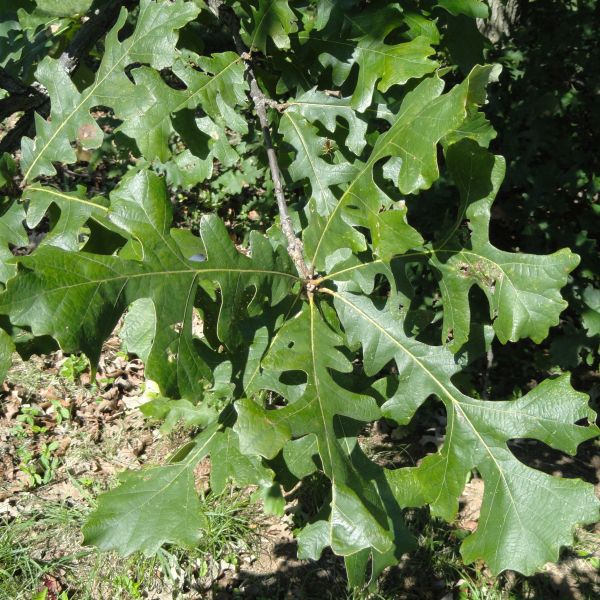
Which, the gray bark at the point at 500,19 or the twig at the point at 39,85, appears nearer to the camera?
the twig at the point at 39,85

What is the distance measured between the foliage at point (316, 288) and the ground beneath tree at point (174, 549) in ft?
6.04

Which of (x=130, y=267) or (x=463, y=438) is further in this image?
(x=463, y=438)

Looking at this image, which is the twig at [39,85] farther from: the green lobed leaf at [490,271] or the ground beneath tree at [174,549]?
the ground beneath tree at [174,549]

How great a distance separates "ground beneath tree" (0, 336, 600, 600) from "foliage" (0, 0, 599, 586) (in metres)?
1.84

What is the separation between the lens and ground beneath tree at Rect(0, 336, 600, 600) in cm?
331

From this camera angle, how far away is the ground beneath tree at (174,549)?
3.31 m

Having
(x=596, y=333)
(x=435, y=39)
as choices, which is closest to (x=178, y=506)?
(x=435, y=39)

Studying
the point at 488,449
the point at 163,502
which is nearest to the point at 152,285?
the point at 163,502

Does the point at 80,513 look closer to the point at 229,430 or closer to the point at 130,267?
the point at 229,430

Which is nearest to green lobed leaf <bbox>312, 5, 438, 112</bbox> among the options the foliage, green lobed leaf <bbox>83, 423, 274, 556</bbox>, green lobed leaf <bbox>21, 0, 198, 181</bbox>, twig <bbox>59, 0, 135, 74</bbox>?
the foliage

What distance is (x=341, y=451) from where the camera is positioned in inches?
52.6

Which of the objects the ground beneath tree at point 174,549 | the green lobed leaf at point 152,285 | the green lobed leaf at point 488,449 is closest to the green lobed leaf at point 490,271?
→ the green lobed leaf at point 488,449

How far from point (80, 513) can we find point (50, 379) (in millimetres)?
1067

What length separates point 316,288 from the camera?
1546mm
